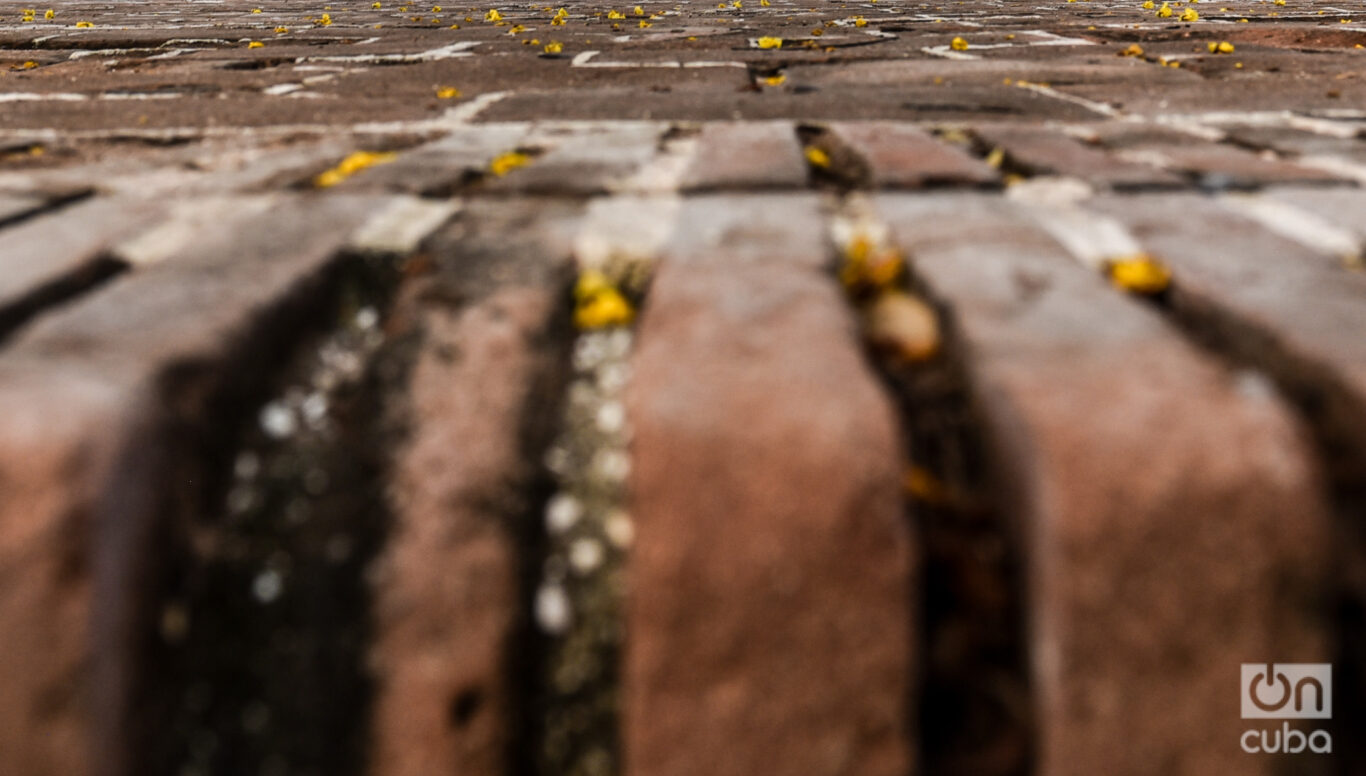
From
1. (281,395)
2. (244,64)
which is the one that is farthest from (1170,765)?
(244,64)

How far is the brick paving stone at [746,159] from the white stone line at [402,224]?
0.35m

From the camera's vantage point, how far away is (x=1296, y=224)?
0.98 m

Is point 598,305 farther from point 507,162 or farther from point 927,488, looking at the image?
point 507,162

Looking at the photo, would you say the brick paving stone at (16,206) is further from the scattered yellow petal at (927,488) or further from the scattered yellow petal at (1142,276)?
the scattered yellow petal at (1142,276)

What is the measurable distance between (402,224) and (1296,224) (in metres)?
1.12

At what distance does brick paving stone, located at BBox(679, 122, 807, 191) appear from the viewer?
115cm

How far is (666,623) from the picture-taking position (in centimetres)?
60

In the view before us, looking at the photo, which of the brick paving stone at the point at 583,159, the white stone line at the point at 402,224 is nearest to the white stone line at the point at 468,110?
the brick paving stone at the point at 583,159

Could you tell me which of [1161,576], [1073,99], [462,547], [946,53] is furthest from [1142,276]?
[946,53]

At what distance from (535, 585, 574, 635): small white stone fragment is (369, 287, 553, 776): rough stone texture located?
0.7 inches

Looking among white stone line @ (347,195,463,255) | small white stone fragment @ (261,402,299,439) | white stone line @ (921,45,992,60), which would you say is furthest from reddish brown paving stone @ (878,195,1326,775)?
white stone line @ (921,45,992,60)

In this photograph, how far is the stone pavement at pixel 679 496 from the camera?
0.58 m

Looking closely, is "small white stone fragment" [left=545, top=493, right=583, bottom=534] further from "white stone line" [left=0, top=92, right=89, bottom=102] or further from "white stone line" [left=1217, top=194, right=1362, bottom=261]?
"white stone line" [left=0, top=92, right=89, bottom=102]

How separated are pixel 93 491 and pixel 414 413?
0.24 m
